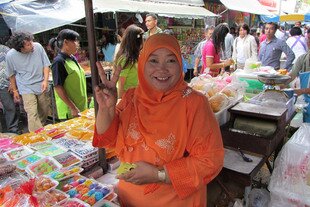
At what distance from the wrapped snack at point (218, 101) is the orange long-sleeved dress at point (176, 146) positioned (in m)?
0.97

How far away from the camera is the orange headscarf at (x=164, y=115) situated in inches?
53.1

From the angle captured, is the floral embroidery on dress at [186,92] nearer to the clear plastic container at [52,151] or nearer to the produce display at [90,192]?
the produce display at [90,192]

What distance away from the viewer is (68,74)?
3176 millimetres

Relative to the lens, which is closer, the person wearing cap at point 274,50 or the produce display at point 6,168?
the produce display at point 6,168

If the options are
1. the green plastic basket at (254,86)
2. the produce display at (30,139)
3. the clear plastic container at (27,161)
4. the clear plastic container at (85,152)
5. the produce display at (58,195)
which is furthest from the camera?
the green plastic basket at (254,86)

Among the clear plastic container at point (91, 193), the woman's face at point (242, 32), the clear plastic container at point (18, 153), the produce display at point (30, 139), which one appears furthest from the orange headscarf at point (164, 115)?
the woman's face at point (242, 32)

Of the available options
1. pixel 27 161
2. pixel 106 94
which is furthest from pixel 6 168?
pixel 106 94

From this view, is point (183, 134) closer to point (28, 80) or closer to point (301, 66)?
point (301, 66)

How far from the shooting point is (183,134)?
1.33 m

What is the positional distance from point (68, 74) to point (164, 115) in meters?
2.14

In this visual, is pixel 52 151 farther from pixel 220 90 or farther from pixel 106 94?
pixel 220 90

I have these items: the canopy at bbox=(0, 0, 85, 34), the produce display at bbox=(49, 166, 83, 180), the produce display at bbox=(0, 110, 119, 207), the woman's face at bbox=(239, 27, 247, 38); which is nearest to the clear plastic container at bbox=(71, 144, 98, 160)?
the produce display at bbox=(0, 110, 119, 207)

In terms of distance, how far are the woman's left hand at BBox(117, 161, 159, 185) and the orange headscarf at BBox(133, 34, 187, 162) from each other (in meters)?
0.11

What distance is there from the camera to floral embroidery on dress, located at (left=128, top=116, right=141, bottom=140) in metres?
1.42
